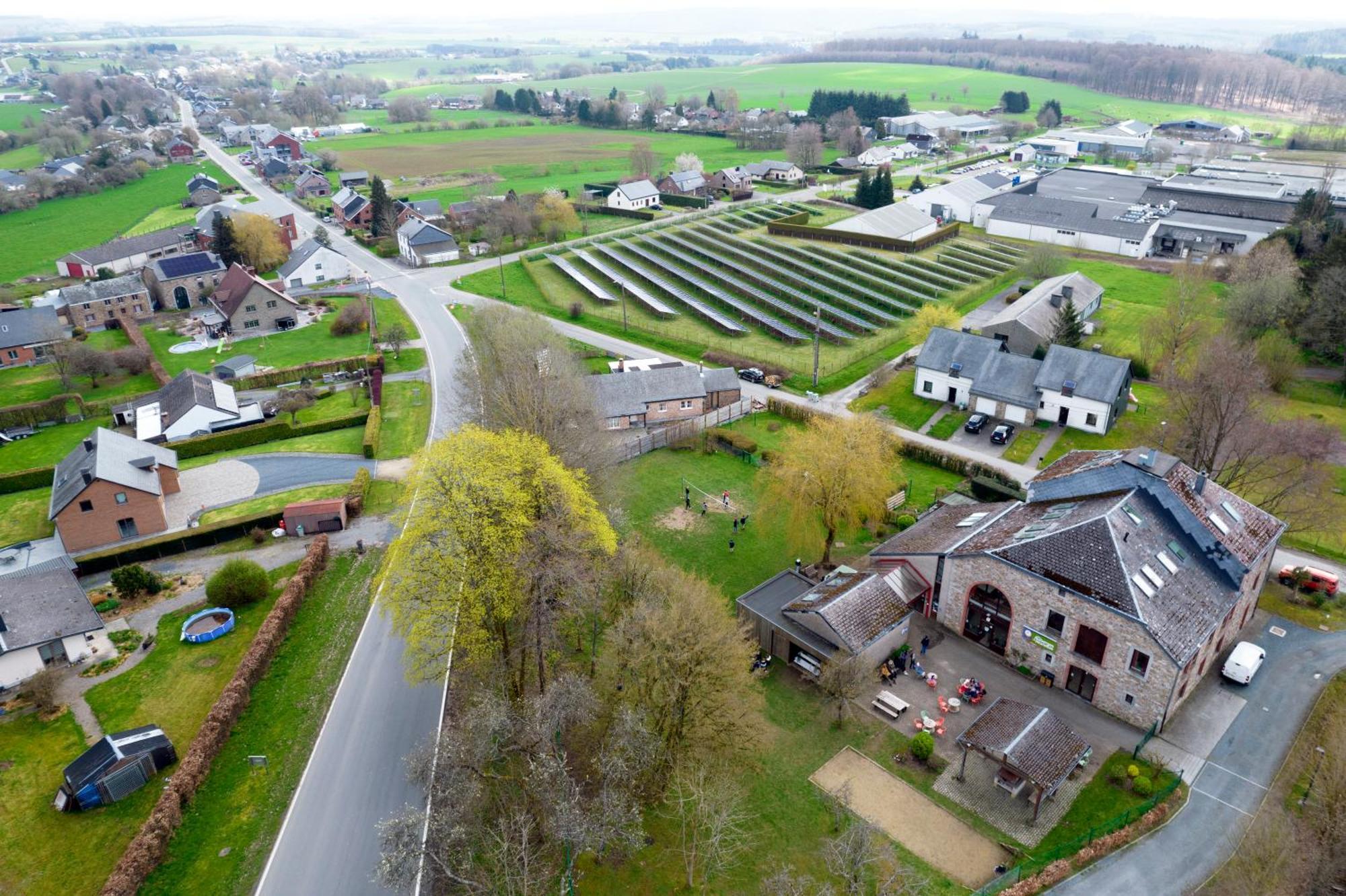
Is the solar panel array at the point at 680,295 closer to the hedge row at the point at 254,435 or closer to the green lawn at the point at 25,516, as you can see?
the hedge row at the point at 254,435

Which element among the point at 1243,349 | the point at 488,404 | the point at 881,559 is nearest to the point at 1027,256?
the point at 1243,349

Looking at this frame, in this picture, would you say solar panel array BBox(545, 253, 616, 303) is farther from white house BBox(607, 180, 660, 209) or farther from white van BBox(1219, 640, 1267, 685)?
white van BBox(1219, 640, 1267, 685)

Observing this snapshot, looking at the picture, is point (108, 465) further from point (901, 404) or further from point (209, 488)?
point (901, 404)

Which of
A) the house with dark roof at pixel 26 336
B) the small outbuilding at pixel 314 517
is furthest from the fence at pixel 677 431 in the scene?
the house with dark roof at pixel 26 336

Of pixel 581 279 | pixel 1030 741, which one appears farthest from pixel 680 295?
pixel 1030 741

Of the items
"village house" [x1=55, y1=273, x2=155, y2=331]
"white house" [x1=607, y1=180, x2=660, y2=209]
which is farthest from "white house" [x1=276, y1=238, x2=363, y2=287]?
"white house" [x1=607, y1=180, x2=660, y2=209]

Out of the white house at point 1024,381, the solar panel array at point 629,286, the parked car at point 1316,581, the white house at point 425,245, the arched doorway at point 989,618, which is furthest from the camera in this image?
the white house at point 425,245
